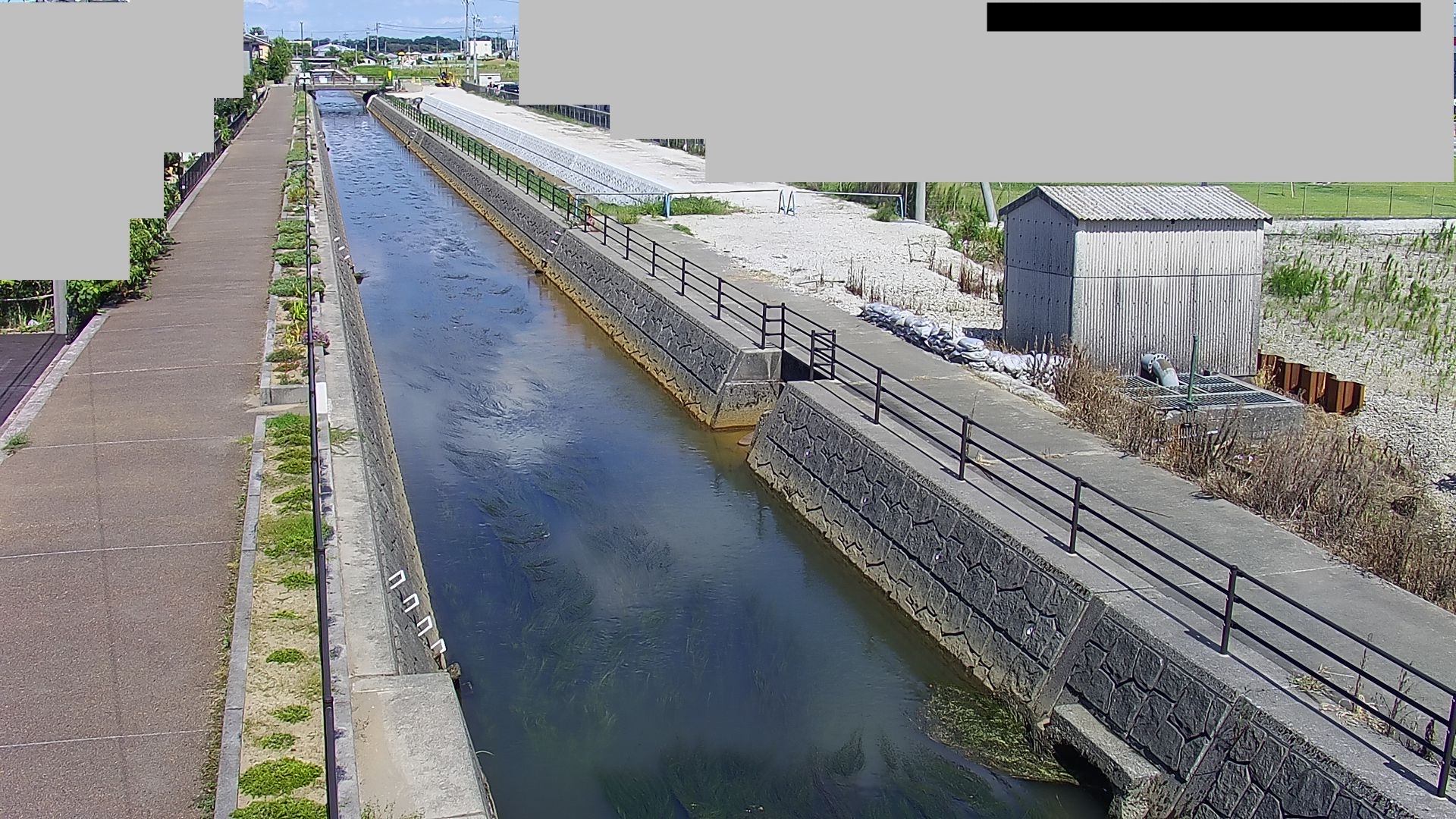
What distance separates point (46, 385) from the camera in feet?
45.3

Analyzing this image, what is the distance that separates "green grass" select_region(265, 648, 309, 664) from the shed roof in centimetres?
1074

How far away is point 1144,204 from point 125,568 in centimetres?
1175

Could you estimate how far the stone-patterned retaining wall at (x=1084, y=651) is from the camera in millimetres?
7051

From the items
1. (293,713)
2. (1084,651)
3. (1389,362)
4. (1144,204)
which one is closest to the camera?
(293,713)

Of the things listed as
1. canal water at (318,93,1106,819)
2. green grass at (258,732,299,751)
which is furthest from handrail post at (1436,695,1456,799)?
green grass at (258,732,299,751)

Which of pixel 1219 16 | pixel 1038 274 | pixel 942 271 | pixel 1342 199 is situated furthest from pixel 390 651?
pixel 1342 199

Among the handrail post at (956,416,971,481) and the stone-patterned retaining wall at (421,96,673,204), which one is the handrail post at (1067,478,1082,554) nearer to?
the handrail post at (956,416,971,481)

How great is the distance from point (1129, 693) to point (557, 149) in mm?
42726

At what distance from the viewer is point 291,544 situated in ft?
29.6

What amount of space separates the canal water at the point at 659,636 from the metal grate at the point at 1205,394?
398cm

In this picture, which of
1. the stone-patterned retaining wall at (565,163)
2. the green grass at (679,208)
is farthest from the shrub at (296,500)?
the stone-patterned retaining wall at (565,163)

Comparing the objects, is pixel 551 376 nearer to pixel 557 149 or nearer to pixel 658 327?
pixel 658 327

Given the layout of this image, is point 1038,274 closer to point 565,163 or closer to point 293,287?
point 293,287

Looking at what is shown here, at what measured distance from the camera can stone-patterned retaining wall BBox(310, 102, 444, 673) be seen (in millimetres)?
9195
